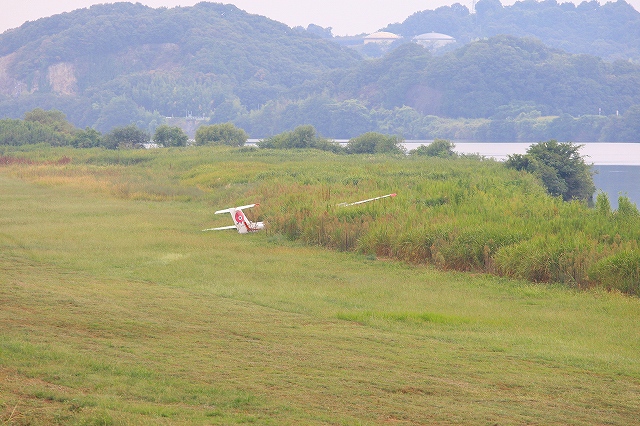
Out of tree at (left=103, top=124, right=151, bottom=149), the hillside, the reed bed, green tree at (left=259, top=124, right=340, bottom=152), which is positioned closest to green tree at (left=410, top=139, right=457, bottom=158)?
green tree at (left=259, top=124, right=340, bottom=152)

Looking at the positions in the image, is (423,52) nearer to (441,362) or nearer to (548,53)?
(548,53)

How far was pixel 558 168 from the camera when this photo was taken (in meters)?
42.9

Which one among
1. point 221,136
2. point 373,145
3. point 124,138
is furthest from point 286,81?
point 373,145

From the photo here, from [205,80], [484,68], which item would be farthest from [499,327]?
[205,80]

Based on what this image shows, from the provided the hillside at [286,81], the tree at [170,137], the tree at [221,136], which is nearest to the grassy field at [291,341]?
the tree at [221,136]

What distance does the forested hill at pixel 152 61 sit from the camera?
14538 cm

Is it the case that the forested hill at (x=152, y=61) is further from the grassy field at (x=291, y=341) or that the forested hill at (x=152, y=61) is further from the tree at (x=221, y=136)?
the grassy field at (x=291, y=341)

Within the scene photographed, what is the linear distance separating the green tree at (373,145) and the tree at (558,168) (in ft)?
59.8

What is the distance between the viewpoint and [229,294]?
1374cm

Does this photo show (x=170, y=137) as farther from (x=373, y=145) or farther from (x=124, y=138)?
(x=373, y=145)

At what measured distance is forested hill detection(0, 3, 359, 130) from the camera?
145 metres

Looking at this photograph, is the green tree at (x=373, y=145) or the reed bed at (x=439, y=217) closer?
the reed bed at (x=439, y=217)

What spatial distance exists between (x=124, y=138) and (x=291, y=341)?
214 feet

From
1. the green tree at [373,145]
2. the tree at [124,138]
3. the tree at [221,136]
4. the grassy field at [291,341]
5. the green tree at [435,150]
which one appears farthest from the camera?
the tree at [221,136]
